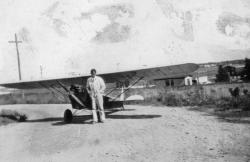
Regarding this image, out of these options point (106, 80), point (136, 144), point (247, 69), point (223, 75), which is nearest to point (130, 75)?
point (106, 80)

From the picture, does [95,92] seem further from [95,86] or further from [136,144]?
[136,144]

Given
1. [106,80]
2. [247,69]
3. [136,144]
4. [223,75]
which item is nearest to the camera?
[136,144]

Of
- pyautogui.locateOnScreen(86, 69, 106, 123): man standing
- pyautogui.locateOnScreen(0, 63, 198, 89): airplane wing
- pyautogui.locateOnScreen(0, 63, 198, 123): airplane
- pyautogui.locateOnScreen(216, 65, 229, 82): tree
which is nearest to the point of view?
pyautogui.locateOnScreen(86, 69, 106, 123): man standing

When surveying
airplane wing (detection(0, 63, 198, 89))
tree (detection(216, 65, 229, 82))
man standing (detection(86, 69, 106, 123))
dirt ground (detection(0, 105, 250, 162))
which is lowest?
dirt ground (detection(0, 105, 250, 162))

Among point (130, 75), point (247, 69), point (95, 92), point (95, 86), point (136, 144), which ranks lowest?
point (136, 144)

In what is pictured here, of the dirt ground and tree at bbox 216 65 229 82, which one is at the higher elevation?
tree at bbox 216 65 229 82

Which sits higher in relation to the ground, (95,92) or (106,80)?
(106,80)

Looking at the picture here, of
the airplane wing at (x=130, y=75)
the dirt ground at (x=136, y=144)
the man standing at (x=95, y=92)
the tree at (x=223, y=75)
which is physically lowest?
the dirt ground at (x=136, y=144)

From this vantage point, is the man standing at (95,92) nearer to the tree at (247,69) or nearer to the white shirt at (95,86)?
the white shirt at (95,86)

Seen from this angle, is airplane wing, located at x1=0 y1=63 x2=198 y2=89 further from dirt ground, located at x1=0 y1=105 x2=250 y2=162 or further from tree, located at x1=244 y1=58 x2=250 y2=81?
tree, located at x1=244 y1=58 x2=250 y2=81

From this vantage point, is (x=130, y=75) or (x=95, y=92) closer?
(x=95, y=92)

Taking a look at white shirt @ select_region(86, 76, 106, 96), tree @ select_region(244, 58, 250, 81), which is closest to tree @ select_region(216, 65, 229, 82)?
tree @ select_region(244, 58, 250, 81)

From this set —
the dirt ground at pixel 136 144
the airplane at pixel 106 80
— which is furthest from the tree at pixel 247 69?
the dirt ground at pixel 136 144

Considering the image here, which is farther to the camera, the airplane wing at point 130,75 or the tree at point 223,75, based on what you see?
the tree at point 223,75
